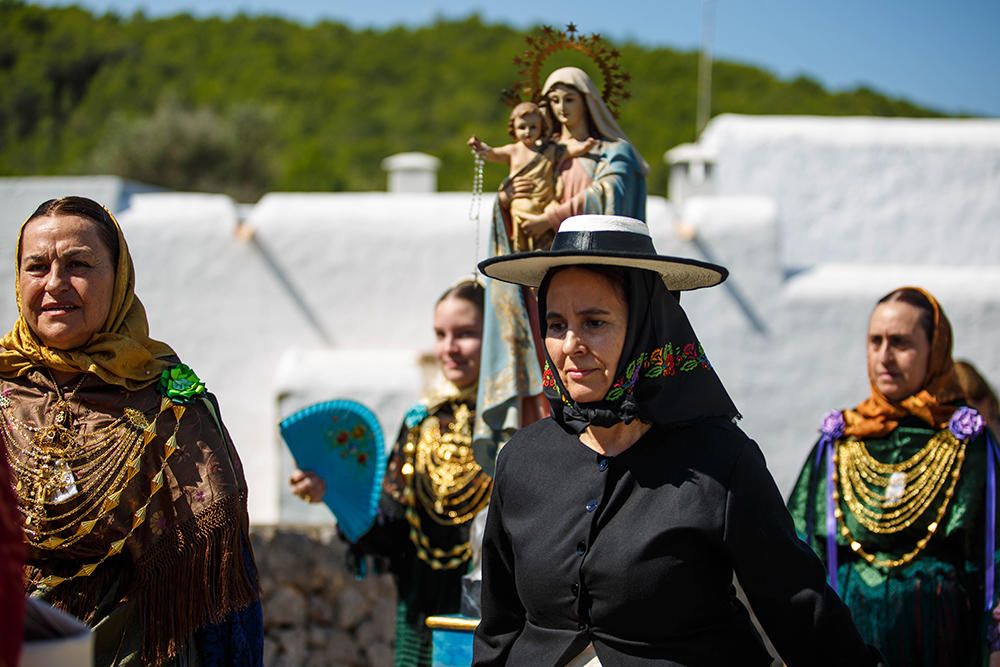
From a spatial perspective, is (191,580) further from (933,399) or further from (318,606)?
(318,606)

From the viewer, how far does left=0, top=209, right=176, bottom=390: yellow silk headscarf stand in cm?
315

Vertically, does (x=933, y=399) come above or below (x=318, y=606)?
above

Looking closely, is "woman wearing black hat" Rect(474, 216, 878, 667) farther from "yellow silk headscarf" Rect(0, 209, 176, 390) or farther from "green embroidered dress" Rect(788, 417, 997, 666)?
"green embroidered dress" Rect(788, 417, 997, 666)

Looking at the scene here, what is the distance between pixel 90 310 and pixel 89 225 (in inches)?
9.5

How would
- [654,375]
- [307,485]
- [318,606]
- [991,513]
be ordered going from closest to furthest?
Result: [654,375]
[991,513]
[307,485]
[318,606]

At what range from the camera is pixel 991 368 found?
923 cm

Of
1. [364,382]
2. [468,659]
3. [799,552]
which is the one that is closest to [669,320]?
[799,552]

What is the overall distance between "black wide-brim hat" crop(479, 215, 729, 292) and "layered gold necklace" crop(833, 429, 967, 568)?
194 cm

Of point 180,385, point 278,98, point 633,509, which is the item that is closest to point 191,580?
point 180,385

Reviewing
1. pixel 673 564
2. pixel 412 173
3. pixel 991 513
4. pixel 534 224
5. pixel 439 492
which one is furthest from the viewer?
pixel 412 173

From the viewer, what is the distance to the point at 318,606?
275 inches

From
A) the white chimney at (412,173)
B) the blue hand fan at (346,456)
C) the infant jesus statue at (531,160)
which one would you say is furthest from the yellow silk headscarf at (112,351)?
the white chimney at (412,173)

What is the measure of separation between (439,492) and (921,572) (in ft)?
6.45

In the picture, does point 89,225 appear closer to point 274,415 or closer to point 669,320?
point 669,320
